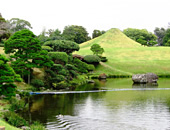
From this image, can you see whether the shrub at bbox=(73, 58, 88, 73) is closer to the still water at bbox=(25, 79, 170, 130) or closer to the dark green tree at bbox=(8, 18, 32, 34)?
the still water at bbox=(25, 79, 170, 130)

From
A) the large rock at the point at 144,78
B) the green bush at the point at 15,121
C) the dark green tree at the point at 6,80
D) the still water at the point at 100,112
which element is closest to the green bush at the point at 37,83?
the still water at the point at 100,112

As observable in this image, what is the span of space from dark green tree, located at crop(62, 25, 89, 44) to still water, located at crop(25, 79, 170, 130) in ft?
245

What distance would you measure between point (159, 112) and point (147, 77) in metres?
27.2

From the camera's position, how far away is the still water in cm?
1809

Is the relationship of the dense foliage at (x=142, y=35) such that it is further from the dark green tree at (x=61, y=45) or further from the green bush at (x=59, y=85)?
the green bush at (x=59, y=85)

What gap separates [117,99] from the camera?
29.4m

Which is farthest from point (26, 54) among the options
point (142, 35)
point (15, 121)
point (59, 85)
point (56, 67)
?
point (142, 35)

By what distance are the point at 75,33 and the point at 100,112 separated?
9555 centimetres

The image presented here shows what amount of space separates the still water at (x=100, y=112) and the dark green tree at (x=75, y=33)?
74.6m

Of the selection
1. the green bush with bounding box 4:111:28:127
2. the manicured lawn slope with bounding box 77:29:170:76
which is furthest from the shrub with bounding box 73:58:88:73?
the green bush with bounding box 4:111:28:127

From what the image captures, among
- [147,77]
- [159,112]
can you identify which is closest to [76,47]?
[147,77]

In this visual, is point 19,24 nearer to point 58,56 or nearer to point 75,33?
point 75,33

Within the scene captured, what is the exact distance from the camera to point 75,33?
115875mm

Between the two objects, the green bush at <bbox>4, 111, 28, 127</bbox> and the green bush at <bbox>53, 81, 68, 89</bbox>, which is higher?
the green bush at <bbox>53, 81, 68, 89</bbox>
